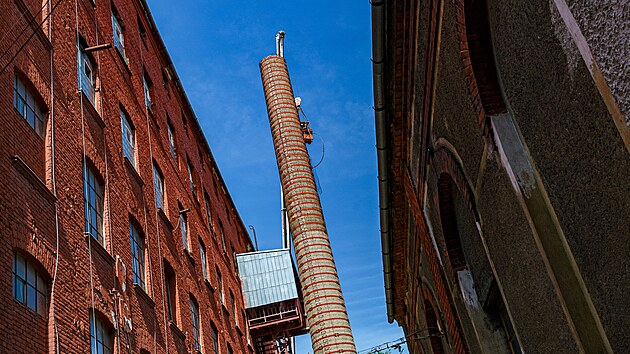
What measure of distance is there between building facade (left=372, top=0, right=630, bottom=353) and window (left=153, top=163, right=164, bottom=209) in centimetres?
830

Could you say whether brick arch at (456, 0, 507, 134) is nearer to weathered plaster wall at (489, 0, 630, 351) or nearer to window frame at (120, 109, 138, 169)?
weathered plaster wall at (489, 0, 630, 351)

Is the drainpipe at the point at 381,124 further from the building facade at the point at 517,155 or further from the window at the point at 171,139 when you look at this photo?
the window at the point at 171,139

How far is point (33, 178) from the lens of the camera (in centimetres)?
972

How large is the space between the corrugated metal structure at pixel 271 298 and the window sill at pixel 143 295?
1231 centimetres

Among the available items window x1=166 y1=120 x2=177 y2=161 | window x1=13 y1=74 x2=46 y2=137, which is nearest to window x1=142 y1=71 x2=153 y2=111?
window x1=166 y1=120 x2=177 y2=161

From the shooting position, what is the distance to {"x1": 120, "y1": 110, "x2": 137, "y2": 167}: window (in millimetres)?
15320

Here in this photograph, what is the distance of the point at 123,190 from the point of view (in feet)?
46.2

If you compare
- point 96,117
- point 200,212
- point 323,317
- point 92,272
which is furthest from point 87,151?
point 200,212

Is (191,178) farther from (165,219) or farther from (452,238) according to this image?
(452,238)

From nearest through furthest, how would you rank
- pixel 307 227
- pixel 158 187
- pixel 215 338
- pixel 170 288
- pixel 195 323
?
pixel 307 227, pixel 170 288, pixel 158 187, pixel 195 323, pixel 215 338

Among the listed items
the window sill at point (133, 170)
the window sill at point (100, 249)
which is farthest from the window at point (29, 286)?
Answer: the window sill at point (133, 170)

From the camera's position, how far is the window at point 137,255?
1395cm

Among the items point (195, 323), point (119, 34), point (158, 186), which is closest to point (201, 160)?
point (158, 186)

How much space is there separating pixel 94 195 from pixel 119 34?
6.19 metres
